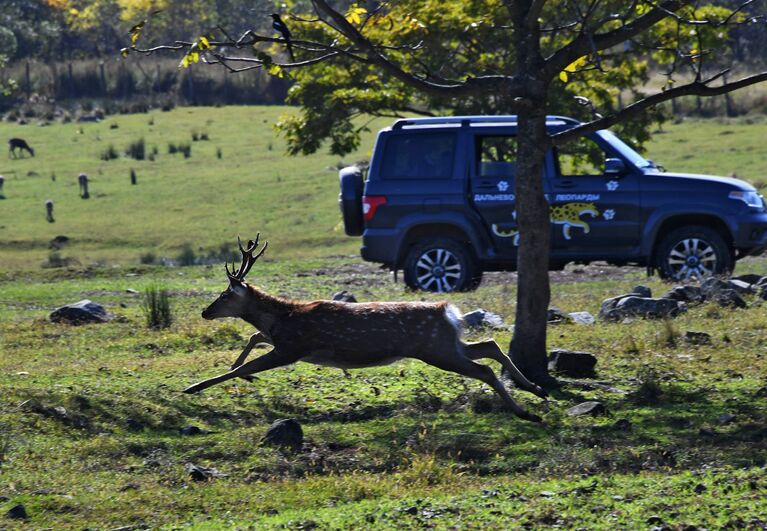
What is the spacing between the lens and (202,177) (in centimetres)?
3578

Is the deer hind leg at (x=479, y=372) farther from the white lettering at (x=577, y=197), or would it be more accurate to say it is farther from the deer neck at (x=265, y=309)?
the white lettering at (x=577, y=197)

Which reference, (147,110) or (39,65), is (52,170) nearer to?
(147,110)

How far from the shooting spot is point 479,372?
32.3ft

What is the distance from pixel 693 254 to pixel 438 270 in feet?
10.7

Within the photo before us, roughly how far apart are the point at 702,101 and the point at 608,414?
37936 mm

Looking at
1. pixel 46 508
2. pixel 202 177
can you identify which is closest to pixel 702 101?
pixel 202 177

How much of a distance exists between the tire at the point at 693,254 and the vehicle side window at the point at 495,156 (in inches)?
86.5

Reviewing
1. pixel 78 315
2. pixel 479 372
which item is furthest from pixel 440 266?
pixel 479 372

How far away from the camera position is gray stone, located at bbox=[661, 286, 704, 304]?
1509 cm

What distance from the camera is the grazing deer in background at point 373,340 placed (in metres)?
9.91

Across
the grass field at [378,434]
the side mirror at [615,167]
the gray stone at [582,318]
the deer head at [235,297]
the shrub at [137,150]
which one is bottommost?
the gray stone at [582,318]

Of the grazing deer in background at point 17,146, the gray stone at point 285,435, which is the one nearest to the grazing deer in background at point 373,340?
the gray stone at point 285,435

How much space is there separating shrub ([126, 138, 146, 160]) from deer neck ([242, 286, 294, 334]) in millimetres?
29675

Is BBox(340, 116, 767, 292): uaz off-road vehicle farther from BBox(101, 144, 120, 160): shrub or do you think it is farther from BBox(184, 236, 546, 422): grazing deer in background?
BBox(101, 144, 120, 160): shrub
